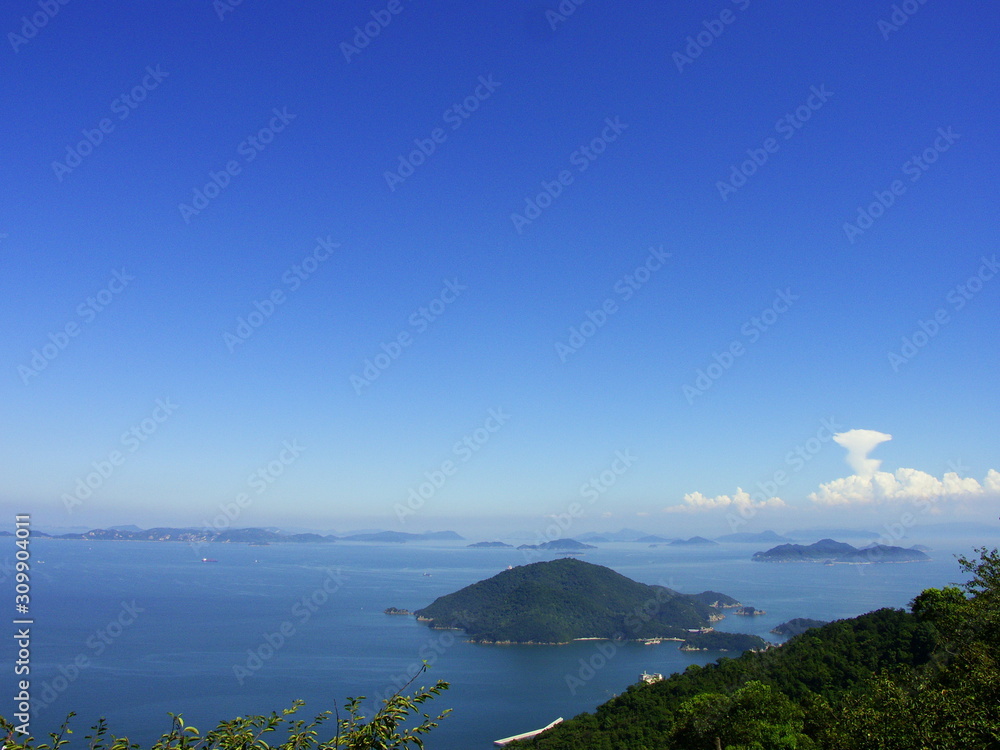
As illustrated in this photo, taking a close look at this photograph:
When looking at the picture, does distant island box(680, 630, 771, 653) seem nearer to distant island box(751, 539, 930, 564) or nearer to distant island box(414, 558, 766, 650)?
distant island box(414, 558, 766, 650)

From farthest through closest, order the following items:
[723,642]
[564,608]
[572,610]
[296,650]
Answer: [564,608] < [572,610] < [723,642] < [296,650]

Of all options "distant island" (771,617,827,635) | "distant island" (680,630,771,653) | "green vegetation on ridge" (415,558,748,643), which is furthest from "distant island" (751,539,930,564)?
"distant island" (680,630,771,653)

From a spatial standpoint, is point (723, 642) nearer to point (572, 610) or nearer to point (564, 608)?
point (572, 610)

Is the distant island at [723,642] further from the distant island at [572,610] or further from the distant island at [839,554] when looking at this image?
the distant island at [839,554]

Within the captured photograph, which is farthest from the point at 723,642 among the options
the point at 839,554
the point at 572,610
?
the point at 839,554

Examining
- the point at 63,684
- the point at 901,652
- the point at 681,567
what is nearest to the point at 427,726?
the point at 901,652

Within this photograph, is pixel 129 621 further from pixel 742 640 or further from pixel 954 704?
pixel 954 704
